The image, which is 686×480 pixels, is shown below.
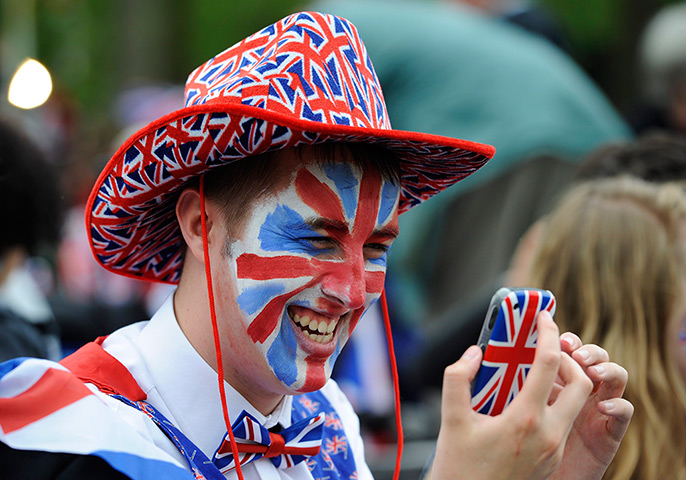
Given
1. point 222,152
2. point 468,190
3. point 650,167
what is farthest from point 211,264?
point 468,190

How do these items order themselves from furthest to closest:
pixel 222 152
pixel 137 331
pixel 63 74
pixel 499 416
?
pixel 63 74 < pixel 137 331 < pixel 222 152 < pixel 499 416

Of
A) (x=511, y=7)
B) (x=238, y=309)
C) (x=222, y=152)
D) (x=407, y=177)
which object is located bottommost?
(x=238, y=309)

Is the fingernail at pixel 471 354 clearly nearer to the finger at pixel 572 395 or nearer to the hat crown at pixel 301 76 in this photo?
the finger at pixel 572 395

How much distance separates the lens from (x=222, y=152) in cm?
176

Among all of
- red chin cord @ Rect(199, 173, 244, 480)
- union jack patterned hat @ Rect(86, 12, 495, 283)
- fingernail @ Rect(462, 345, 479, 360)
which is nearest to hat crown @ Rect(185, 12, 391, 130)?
union jack patterned hat @ Rect(86, 12, 495, 283)

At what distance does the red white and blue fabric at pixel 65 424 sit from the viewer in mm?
1567

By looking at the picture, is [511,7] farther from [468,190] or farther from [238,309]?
[238,309]

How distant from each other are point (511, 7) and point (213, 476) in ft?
17.7

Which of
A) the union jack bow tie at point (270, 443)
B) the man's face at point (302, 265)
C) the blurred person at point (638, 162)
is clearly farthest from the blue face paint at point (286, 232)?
the blurred person at point (638, 162)

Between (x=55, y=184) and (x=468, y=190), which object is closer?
(x=55, y=184)

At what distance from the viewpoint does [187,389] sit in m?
1.89

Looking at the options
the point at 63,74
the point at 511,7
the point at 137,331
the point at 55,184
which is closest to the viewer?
the point at 137,331

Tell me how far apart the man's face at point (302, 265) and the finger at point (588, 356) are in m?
0.45

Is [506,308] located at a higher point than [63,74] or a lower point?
lower
